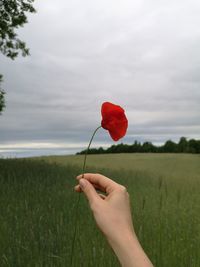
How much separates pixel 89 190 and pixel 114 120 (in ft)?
0.91

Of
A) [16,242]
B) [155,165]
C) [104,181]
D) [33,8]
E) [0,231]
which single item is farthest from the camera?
[155,165]

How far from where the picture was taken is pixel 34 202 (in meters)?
8.59

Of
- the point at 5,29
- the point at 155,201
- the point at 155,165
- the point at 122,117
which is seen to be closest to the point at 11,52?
the point at 5,29

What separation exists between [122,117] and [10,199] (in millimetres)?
7472

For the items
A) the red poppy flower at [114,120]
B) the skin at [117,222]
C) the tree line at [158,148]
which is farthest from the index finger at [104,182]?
the tree line at [158,148]

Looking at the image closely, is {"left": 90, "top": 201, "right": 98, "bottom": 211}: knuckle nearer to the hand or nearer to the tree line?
the hand

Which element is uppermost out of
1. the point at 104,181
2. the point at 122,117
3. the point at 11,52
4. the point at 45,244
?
the point at 11,52

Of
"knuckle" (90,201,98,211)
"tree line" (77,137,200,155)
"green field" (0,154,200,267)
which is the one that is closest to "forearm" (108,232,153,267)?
"knuckle" (90,201,98,211)

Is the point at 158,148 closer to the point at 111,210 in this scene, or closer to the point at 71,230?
the point at 71,230

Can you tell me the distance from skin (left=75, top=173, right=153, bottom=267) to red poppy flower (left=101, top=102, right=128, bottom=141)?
0.18 m

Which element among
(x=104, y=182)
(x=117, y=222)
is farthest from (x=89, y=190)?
(x=117, y=222)

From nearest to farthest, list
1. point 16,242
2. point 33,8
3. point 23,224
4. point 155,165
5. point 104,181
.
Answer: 1. point 104,181
2. point 16,242
3. point 23,224
4. point 33,8
5. point 155,165

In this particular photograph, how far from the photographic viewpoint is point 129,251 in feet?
4.22

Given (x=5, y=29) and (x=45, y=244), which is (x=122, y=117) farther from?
(x=5, y=29)
